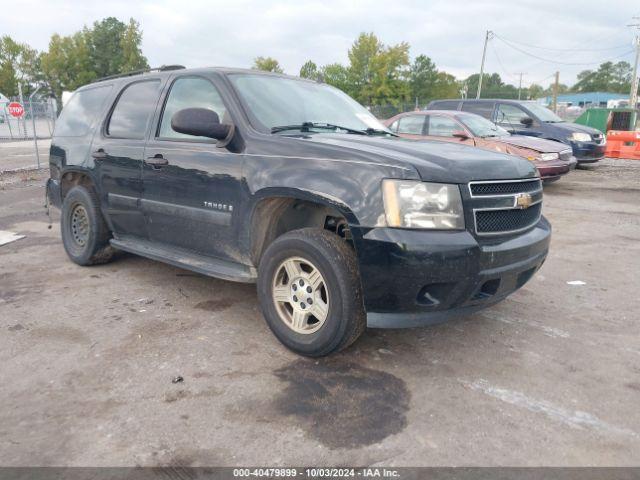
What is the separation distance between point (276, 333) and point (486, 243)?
1.41m

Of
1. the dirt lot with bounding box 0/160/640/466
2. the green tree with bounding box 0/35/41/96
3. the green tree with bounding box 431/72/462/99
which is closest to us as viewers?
the dirt lot with bounding box 0/160/640/466

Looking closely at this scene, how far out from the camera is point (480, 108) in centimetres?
1278

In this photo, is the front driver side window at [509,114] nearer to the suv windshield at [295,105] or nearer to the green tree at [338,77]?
the suv windshield at [295,105]

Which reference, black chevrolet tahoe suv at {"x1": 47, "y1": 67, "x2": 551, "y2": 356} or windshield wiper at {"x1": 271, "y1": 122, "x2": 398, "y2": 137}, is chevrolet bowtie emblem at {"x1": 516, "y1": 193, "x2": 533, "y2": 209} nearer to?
black chevrolet tahoe suv at {"x1": 47, "y1": 67, "x2": 551, "y2": 356}

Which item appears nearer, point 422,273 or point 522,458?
point 522,458

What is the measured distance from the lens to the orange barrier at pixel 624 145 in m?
15.8

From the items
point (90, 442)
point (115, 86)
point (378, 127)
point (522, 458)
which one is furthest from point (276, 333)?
point (115, 86)

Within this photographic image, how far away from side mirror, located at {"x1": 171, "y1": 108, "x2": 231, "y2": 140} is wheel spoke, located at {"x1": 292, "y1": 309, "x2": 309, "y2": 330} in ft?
4.29

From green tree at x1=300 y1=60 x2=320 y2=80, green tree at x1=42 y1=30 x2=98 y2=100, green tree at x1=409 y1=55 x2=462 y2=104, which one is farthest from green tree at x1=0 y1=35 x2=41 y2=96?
green tree at x1=409 y1=55 x2=462 y2=104

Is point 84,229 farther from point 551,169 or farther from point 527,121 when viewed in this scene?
point 527,121

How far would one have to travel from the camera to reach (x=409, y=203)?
2.85 meters

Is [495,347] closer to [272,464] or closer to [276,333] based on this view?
[276,333]

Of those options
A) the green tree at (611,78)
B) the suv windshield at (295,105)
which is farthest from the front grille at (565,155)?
the green tree at (611,78)

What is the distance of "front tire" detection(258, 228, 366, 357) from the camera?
296 centimetres
